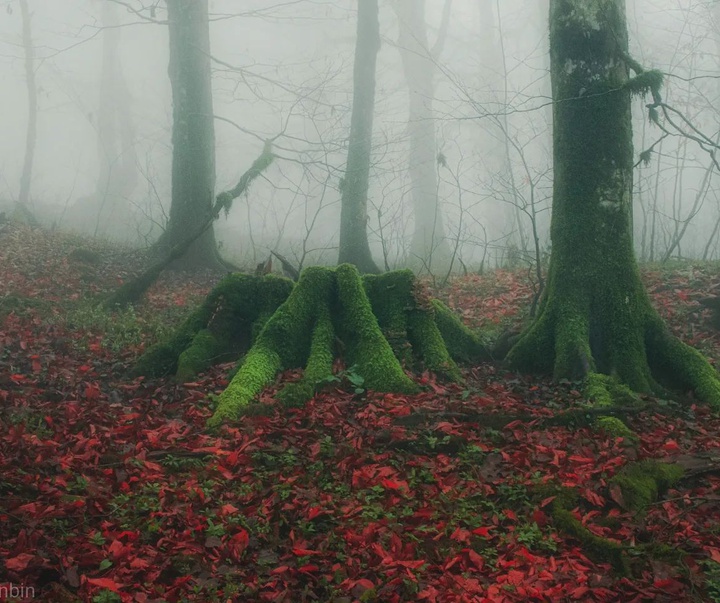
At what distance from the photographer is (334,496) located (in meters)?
4.14

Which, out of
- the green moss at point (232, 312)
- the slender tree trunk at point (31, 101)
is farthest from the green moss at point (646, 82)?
the slender tree trunk at point (31, 101)

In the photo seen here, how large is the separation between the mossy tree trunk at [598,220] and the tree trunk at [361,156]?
664 cm

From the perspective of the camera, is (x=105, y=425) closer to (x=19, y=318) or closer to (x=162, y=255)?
(x=19, y=318)

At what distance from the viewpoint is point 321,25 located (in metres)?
36.4

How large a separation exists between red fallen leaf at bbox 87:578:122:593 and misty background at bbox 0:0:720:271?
359 inches

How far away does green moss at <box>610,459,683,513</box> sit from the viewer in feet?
12.7

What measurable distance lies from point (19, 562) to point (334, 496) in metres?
1.96

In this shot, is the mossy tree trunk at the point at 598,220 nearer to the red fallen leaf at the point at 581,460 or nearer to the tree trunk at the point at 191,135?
the red fallen leaf at the point at 581,460

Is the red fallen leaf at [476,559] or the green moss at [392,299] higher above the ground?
the green moss at [392,299]

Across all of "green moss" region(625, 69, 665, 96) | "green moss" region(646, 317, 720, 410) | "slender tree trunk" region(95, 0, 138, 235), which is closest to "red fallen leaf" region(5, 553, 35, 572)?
"green moss" region(646, 317, 720, 410)

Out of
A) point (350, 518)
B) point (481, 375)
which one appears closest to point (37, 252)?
point (481, 375)

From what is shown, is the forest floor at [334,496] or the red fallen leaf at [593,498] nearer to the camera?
the forest floor at [334,496]

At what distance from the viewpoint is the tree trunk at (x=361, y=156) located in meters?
12.9

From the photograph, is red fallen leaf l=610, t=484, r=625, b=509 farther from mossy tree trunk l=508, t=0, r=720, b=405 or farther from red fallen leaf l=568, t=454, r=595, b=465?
mossy tree trunk l=508, t=0, r=720, b=405
